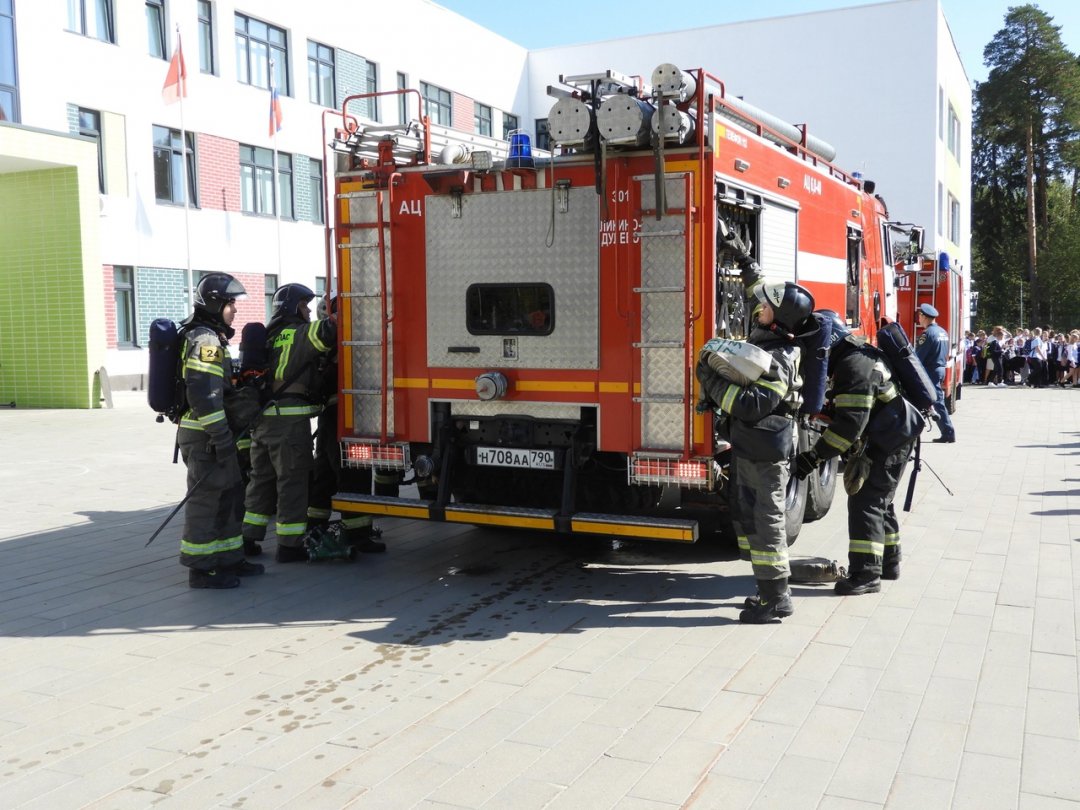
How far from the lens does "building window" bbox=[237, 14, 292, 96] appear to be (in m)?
24.9

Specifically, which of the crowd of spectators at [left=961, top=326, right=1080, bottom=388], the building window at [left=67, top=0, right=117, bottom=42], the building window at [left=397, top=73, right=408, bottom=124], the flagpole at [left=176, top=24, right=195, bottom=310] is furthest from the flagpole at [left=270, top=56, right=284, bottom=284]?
the crowd of spectators at [left=961, top=326, right=1080, bottom=388]

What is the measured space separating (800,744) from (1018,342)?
26.7 meters

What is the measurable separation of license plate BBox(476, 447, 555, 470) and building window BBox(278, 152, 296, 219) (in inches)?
833

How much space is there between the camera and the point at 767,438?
18.8 feet

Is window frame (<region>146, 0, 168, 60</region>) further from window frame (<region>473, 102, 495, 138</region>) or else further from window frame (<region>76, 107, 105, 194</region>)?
window frame (<region>473, 102, 495, 138</region>)

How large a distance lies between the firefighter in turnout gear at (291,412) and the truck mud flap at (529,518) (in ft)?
1.16

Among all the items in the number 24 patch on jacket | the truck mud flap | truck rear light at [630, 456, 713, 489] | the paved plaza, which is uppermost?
the number 24 patch on jacket

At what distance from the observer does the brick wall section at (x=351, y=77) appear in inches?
1093

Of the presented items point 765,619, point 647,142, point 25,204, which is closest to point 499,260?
point 647,142

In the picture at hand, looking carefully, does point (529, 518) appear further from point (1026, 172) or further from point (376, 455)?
point (1026, 172)

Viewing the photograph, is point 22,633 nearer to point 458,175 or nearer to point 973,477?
point 458,175

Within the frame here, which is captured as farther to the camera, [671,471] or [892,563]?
[892,563]

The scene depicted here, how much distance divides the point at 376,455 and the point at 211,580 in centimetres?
135

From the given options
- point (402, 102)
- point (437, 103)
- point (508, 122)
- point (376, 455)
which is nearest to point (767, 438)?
point (376, 455)
